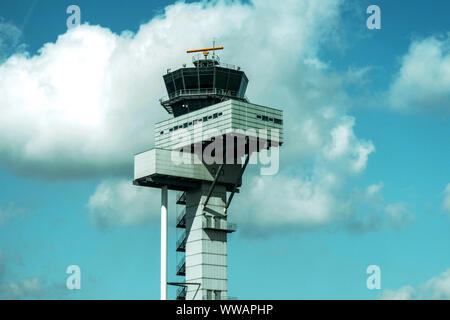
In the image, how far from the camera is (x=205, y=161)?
3863 inches

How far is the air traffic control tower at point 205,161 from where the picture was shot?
9431 cm

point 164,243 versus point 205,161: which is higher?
point 205,161

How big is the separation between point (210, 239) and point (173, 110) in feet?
59.5

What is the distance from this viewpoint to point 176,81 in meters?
103

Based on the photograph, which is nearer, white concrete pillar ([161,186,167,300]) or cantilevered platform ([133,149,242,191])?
white concrete pillar ([161,186,167,300])

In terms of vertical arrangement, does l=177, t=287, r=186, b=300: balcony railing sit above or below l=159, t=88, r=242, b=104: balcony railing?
below

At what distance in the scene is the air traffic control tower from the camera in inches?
3713

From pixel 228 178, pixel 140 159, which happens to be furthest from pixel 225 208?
pixel 140 159

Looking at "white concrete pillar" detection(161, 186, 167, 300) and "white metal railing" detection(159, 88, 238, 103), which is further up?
"white metal railing" detection(159, 88, 238, 103)

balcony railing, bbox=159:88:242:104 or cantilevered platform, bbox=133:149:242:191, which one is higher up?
balcony railing, bbox=159:88:242:104

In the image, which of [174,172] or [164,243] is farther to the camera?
[174,172]

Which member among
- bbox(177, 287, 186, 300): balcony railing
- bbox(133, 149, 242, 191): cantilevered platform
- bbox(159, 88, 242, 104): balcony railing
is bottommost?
bbox(177, 287, 186, 300): balcony railing
